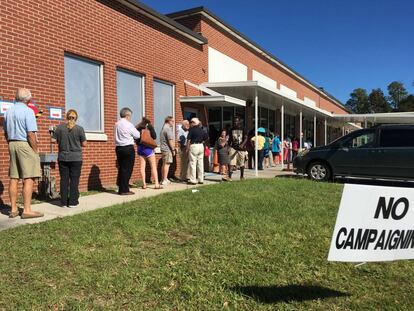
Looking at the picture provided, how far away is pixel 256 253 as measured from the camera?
4.92 meters

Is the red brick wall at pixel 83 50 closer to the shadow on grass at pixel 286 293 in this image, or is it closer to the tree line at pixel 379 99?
the shadow on grass at pixel 286 293

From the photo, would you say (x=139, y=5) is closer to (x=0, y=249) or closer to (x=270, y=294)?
(x=0, y=249)

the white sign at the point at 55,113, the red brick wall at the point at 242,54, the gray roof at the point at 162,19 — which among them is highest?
the red brick wall at the point at 242,54

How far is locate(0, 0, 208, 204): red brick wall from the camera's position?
785cm

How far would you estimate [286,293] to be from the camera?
13.0ft

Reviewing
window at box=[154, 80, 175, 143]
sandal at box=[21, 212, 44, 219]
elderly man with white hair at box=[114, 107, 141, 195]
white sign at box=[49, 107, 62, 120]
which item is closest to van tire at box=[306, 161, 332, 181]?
window at box=[154, 80, 175, 143]

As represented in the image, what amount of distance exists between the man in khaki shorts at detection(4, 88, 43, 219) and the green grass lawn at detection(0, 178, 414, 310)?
0.83m

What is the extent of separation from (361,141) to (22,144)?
9108mm

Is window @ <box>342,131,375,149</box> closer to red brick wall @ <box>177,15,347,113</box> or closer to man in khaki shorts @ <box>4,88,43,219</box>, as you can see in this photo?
red brick wall @ <box>177,15,347,113</box>

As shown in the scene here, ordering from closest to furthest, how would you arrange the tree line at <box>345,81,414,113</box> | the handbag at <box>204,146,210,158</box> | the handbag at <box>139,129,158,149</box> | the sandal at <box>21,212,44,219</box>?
1. the sandal at <box>21,212,44,219</box>
2. the handbag at <box>139,129,158,149</box>
3. the handbag at <box>204,146,210,158</box>
4. the tree line at <box>345,81,414,113</box>

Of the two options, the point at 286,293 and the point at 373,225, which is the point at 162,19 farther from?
the point at 373,225

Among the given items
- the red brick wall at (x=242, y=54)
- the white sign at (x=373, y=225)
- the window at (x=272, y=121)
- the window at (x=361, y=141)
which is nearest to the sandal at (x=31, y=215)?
the white sign at (x=373, y=225)

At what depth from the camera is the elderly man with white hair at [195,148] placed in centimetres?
1056

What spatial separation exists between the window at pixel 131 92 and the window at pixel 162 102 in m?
0.78
